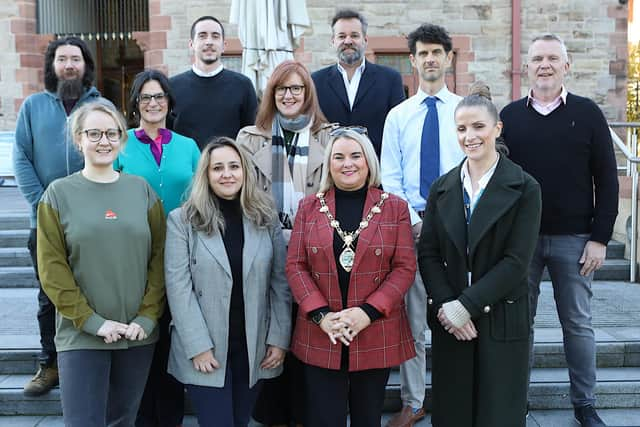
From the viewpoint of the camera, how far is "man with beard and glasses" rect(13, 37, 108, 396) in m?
3.76

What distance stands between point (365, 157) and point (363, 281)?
1.94 feet

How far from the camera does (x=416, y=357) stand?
12.2ft

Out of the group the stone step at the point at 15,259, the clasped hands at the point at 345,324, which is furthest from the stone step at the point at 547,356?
the stone step at the point at 15,259

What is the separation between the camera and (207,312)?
3111mm

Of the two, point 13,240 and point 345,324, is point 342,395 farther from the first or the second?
point 13,240

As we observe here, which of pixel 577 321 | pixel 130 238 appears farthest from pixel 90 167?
pixel 577 321

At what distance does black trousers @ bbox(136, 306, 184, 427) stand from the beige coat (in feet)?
2.93

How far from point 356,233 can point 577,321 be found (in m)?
1.44

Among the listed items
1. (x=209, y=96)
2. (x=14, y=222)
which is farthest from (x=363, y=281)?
(x=14, y=222)

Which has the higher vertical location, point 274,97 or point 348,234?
point 274,97

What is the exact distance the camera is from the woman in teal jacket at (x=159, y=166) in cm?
352

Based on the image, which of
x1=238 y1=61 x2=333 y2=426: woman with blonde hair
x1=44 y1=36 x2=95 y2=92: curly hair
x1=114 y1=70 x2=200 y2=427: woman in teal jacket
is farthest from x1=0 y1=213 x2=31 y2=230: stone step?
x1=238 y1=61 x2=333 y2=426: woman with blonde hair

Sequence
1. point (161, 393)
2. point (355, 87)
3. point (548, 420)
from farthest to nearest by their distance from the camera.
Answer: point (355, 87), point (548, 420), point (161, 393)

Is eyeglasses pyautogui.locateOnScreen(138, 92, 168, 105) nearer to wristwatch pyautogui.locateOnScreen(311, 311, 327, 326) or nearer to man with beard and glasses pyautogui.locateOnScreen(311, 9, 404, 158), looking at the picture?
man with beard and glasses pyautogui.locateOnScreen(311, 9, 404, 158)
